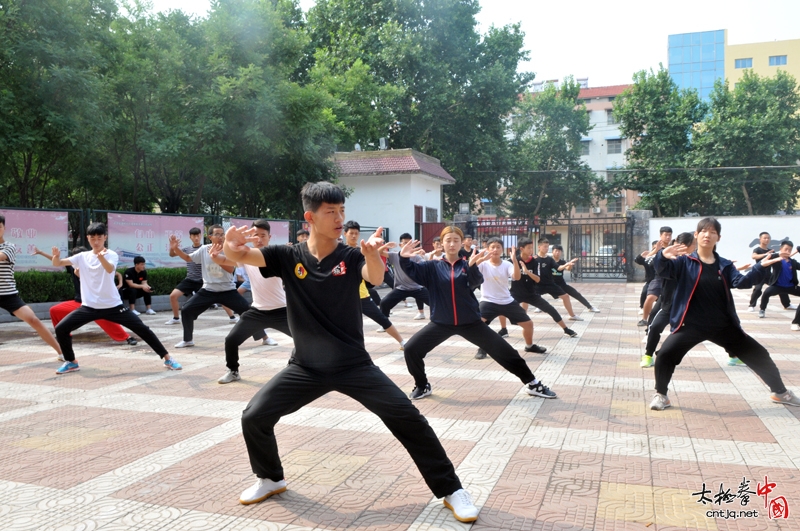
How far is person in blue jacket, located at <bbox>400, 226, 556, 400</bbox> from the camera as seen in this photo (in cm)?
571

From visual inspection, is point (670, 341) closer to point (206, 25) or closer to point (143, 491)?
point (143, 491)

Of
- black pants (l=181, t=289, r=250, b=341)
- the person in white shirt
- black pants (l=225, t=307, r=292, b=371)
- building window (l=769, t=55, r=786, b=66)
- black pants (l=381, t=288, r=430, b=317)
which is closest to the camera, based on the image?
black pants (l=225, t=307, r=292, b=371)

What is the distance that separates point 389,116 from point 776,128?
19.1 m

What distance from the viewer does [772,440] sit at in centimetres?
449

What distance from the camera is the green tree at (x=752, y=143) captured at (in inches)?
1225

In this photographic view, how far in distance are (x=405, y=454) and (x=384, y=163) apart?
22.2 meters

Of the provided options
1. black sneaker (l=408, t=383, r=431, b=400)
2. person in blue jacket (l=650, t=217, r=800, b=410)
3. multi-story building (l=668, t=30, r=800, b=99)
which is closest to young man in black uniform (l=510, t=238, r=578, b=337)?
black sneaker (l=408, t=383, r=431, b=400)

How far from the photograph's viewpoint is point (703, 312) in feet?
17.4

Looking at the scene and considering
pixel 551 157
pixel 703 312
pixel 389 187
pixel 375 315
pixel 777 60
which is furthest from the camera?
pixel 777 60

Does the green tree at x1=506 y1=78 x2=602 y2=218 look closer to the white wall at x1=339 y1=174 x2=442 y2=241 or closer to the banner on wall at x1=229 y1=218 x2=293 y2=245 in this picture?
the white wall at x1=339 y1=174 x2=442 y2=241

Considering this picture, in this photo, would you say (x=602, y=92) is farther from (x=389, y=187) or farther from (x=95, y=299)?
(x=95, y=299)

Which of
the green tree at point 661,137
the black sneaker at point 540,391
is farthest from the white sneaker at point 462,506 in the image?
the green tree at point 661,137

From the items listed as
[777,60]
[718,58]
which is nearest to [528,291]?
[777,60]

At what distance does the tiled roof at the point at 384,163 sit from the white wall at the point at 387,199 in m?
0.43
